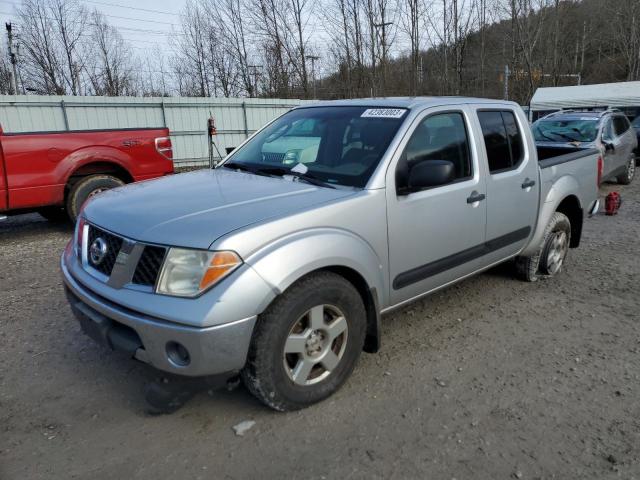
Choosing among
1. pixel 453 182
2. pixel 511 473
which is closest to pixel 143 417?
pixel 511 473

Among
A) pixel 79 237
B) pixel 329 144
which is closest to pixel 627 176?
pixel 329 144

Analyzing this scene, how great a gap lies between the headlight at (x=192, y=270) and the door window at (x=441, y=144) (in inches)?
52.6

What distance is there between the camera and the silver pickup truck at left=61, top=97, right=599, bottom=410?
2342 mm

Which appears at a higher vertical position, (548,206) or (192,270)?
(192,270)

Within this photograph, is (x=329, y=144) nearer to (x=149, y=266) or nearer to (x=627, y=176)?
(x=149, y=266)

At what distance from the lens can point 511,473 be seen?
2.32 metres

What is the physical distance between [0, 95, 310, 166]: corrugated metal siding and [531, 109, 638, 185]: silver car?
10.9 meters

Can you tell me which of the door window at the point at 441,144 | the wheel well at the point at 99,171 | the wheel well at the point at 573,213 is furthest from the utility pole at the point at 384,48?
the door window at the point at 441,144

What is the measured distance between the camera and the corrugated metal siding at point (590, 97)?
58.0ft

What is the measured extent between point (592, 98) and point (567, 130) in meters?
10.2

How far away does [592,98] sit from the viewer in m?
18.7

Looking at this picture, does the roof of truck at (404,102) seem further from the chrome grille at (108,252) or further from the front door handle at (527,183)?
the chrome grille at (108,252)

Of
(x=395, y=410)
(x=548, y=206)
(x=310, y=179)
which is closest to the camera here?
(x=395, y=410)

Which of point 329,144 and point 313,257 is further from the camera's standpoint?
point 329,144
